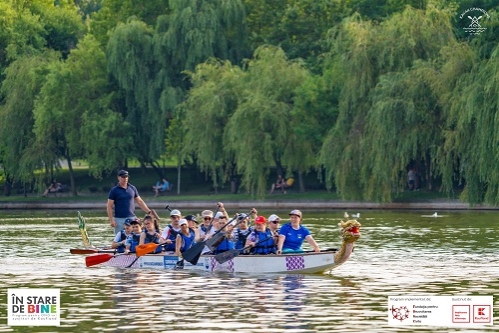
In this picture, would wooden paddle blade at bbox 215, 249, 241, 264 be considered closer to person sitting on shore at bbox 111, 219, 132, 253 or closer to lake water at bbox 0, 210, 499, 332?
lake water at bbox 0, 210, 499, 332

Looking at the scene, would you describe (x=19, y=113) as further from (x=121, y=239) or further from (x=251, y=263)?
(x=251, y=263)

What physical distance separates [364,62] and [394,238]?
21412 millimetres

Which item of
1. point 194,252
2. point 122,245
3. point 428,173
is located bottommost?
point 194,252

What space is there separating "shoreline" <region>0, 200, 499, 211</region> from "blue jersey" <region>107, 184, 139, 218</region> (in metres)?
28.4

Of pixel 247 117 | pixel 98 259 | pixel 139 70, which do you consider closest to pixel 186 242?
pixel 98 259

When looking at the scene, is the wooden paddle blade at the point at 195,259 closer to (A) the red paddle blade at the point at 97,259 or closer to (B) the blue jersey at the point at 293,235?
(B) the blue jersey at the point at 293,235

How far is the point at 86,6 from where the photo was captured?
152000 mm

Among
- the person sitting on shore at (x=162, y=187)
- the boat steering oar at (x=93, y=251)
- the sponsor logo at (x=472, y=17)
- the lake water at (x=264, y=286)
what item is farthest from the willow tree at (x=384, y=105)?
the boat steering oar at (x=93, y=251)

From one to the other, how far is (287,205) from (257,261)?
129ft

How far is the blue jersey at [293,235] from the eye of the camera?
32.9 m

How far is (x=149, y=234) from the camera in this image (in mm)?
35562

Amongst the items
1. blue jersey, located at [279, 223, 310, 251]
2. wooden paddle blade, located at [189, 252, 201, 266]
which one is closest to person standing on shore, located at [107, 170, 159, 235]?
wooden paddle blade, located at [189, 252, 201, 266]

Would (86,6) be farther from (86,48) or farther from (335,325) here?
(335,325)

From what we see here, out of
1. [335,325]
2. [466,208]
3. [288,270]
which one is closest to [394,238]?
[288,270]
